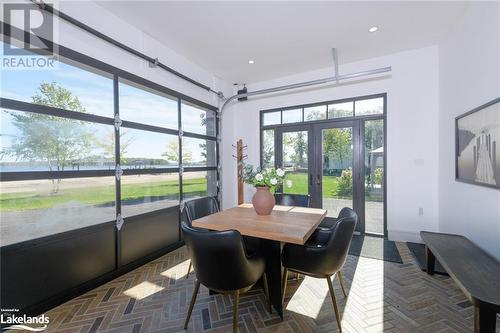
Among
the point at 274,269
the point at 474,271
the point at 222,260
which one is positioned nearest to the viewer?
the point at 222,260

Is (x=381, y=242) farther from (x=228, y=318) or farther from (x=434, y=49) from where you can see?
(x=434, y=49)

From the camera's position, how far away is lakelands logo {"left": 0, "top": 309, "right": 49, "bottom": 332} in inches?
74.9

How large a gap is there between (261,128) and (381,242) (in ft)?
11.0

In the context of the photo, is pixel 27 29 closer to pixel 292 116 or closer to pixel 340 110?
pixel 292 116

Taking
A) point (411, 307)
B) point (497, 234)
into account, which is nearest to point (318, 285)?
point (411, 307)

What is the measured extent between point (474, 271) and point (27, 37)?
4.47 m

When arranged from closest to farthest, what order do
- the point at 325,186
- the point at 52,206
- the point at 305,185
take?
the point at 52,206 < the point at 325,186 < the point at 305,185

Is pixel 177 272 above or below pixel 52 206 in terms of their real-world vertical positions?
below

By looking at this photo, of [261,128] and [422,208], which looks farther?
[261,128]

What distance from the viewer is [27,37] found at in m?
2.03

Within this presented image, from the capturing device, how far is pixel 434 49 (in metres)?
3.61

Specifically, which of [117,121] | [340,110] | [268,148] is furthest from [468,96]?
[117,121]

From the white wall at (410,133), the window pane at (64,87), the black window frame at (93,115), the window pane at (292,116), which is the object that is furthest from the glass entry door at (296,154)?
the window pane at (64,87)

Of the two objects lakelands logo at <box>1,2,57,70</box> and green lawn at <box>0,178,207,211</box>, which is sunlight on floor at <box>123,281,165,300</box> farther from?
lakelands logo at <box>1,2,57,70</box>
